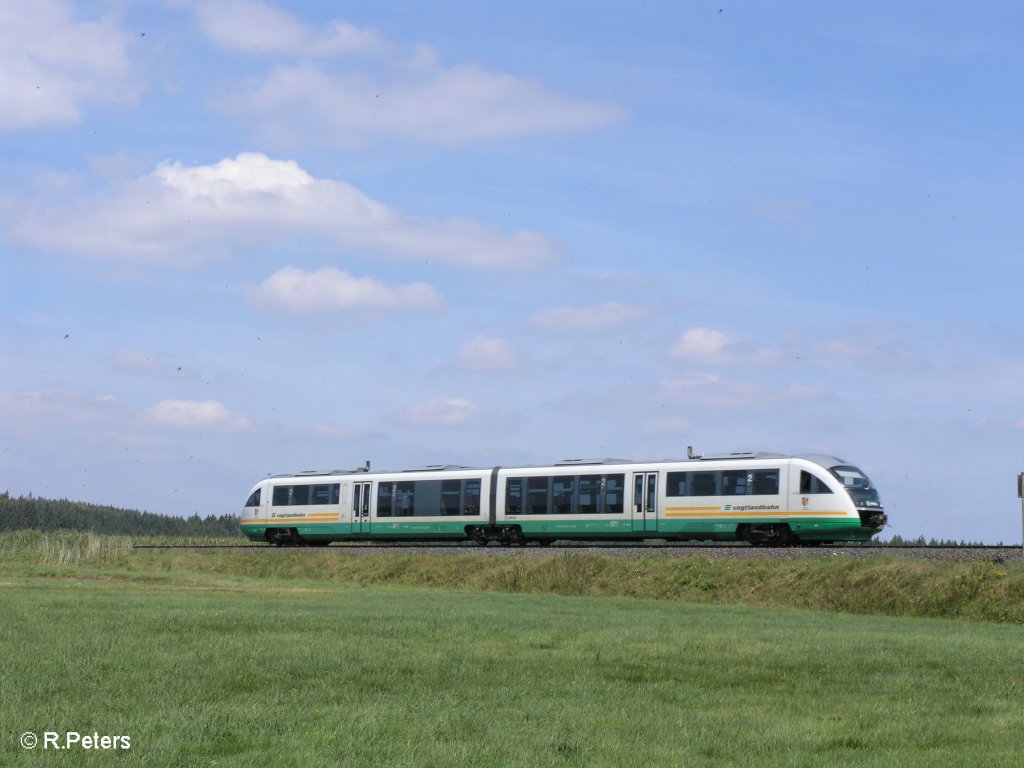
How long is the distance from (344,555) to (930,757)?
34791 mm

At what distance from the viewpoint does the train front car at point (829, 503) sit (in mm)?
39031

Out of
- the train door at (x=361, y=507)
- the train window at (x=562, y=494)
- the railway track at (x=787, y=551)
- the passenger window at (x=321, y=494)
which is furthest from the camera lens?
the passenger window at (x=321, y=494)

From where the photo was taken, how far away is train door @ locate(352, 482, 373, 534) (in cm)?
5056

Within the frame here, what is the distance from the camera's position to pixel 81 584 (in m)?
34.4

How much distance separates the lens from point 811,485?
3931cm

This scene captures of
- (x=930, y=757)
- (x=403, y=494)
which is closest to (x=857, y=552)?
(x=403, y=494)

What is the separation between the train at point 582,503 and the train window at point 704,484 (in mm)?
33

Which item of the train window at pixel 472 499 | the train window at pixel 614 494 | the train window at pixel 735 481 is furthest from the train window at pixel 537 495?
the train window at pixel 735 481

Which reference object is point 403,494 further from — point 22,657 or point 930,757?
point 930,757

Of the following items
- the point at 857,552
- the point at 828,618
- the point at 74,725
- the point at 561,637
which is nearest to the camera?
the point at 74,725

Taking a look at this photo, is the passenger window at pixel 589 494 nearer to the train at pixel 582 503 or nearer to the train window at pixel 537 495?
the train at pixel 582 503

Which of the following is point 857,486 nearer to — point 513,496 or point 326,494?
point 513,496

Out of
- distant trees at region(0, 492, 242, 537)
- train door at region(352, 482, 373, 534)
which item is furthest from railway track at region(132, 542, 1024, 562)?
distant trees at region(0, 492, 242, 537)

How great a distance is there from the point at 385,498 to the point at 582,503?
9.40 metres
